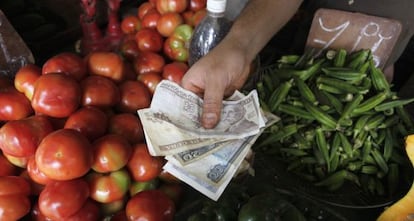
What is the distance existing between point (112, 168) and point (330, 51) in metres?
1.31

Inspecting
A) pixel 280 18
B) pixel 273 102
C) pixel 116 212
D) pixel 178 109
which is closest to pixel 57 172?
pixel 116 212

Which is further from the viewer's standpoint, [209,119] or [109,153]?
[209,119]

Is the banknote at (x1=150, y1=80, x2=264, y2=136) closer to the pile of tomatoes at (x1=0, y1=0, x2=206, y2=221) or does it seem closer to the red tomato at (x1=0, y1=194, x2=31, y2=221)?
the pile of tomatoes at (x1=0, y1=0, x2=206, y2=221)

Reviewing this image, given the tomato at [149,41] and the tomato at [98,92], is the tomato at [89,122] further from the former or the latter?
the tomato at [149,41]

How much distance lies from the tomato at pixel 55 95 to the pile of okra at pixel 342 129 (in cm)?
89

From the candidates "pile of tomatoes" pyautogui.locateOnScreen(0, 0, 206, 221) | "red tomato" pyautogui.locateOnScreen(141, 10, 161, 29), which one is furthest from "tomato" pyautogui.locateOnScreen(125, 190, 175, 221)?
"red tomato" pyautogui.locateOnScreen(141, 10, 161, 29)

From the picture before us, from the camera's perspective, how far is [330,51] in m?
1.89

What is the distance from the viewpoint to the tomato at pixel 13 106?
1.26 metres

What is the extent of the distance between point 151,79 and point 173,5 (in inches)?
22.7

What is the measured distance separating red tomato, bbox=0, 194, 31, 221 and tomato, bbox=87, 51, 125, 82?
0.55 m

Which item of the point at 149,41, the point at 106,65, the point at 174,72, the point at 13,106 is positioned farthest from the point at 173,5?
the point at 13,106

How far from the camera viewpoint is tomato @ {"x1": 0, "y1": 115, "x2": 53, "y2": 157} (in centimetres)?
111

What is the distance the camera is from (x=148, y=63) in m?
1.66

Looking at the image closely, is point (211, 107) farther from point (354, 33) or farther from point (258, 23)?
point (354, 33)
